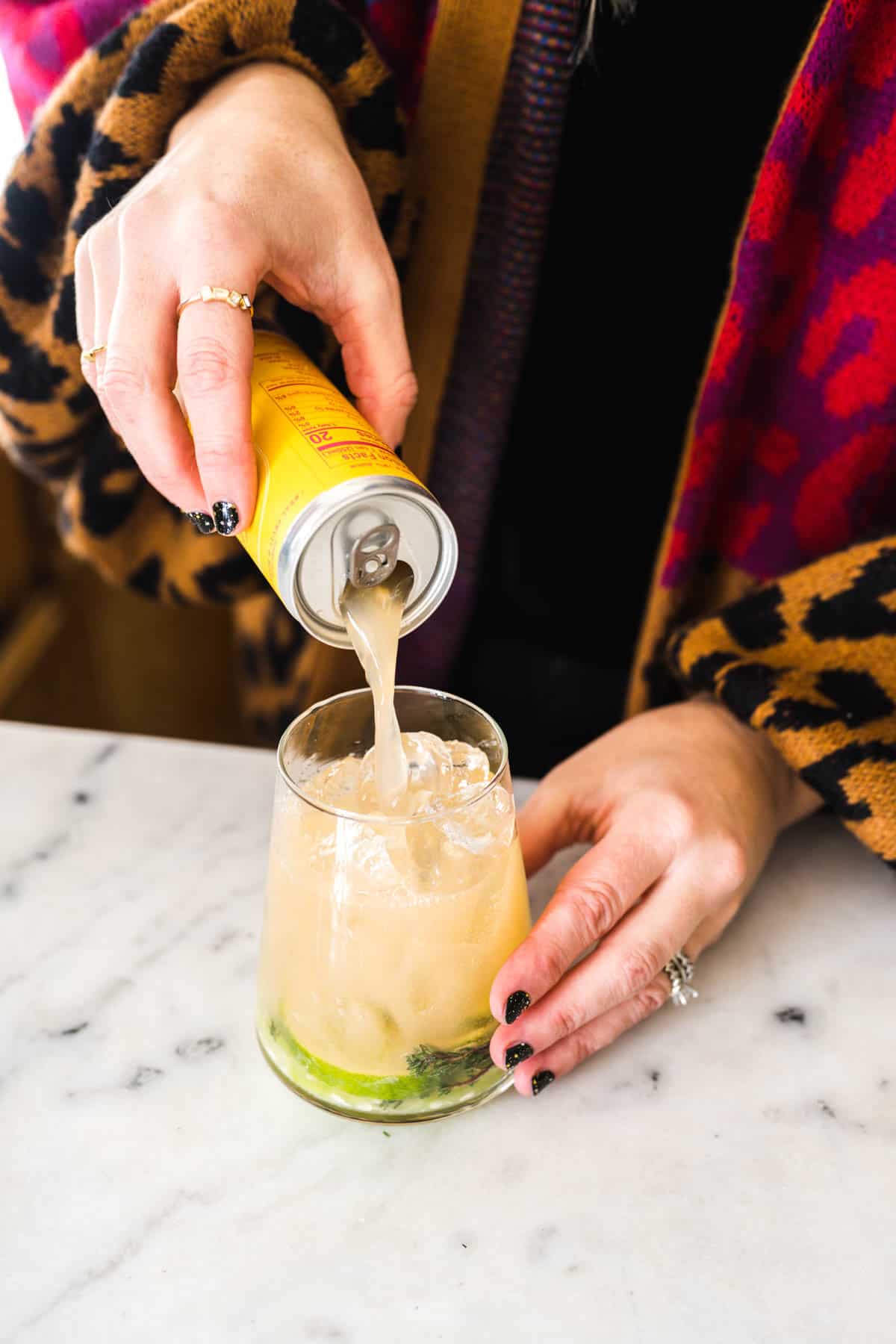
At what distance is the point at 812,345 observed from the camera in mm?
761

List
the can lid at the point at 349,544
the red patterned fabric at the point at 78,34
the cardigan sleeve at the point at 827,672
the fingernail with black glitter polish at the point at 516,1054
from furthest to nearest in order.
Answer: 1. the red patterned fabric at the point at 78,34
2. the cardigan sleeve at the point at 827,672
3. the fingernail with black glitter polish at the point at 516,1054
4. the can lid at the point at 349,544

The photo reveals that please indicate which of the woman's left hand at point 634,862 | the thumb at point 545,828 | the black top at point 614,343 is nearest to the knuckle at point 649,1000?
the woman's left hand at point 634,862

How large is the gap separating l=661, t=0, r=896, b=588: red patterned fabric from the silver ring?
32cm

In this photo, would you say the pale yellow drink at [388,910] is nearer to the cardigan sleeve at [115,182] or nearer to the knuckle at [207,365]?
the knuckle at [207,365]

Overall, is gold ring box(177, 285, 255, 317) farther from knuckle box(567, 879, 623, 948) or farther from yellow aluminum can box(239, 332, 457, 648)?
knuckle box(567, 879, 623, 948)

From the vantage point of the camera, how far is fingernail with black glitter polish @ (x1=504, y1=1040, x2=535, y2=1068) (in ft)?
1.77

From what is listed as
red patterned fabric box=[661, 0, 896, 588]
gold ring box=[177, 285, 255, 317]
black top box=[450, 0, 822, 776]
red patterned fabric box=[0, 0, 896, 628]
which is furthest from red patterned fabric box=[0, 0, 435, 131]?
gold ring box=[177, 285, 255, 317]

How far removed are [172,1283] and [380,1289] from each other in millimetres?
89

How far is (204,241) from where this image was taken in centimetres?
51

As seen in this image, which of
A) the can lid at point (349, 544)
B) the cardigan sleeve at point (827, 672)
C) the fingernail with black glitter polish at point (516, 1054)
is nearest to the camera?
the can lid at point (349, 544)

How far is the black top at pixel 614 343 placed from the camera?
0.77 metres

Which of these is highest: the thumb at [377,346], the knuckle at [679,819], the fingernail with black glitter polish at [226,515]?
the thumb at [377,346]

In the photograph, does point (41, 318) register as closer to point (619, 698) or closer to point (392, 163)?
point (392, 163)

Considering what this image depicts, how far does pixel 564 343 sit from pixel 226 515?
0.49m
